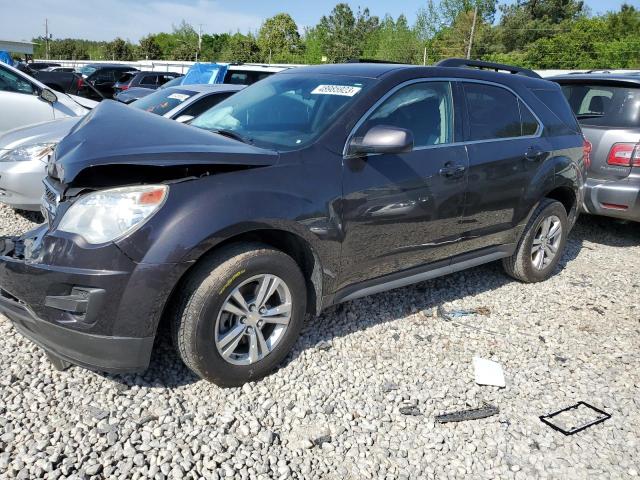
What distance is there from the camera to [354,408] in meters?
2.94

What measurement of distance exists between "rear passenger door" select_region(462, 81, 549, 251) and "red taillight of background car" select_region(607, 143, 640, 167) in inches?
71.1

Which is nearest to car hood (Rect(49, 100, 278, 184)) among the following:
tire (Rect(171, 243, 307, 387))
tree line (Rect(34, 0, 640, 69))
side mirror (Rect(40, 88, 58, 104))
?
tire (Rect(171, 243, 307, 387))

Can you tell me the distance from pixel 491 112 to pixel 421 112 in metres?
0.79

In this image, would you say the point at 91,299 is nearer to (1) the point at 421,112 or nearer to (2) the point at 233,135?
(2) the point at 233,135

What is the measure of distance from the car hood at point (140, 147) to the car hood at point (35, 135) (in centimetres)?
251

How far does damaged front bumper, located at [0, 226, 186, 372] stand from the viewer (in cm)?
247

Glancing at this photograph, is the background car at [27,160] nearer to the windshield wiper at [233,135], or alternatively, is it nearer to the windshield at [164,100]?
the windshield at [164,100]

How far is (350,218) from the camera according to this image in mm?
3178

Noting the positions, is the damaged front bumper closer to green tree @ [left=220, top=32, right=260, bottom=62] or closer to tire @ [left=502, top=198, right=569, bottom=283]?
tire @ [left=502, top=198, right=569, bottom=283]

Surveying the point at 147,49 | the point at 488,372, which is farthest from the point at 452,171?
the point at 147,49

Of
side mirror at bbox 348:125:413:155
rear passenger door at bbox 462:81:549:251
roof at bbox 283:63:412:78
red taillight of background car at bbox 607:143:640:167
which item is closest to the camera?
side mirror at bbox 348:125:413:155

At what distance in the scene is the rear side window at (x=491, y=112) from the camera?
3975 millimetres

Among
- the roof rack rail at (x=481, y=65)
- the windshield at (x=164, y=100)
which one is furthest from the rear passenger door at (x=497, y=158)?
the windshield at (x=164, y=100)

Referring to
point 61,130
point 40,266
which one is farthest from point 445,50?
point 40,266
